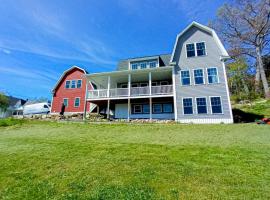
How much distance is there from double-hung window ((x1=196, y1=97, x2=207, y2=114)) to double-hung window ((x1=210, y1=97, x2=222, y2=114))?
2.15 feet

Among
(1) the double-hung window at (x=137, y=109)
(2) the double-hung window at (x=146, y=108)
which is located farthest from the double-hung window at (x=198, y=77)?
(1) the double-hung window at (x=137, y=109)

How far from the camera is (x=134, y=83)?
2311cm

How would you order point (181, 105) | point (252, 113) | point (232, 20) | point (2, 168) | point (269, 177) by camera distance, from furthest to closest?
point (232, 20) < point (252, 113) < point (181, 105) < point (2, 168) < point (269, 177)

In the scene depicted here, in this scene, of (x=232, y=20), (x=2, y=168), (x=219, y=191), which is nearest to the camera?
(x=219, y=191)

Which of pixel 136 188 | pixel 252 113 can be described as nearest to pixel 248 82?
pixel 252 113

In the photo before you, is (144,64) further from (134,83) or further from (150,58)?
(134,83)

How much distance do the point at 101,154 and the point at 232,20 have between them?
28.3m

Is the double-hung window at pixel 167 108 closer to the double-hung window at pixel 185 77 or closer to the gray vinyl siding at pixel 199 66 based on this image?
the gray vinyl siding at pixel 199 66

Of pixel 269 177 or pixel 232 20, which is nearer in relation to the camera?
pixel 269 177

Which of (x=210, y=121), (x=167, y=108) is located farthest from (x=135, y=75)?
(x=210, y=121)

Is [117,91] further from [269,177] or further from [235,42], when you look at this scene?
[235,42]

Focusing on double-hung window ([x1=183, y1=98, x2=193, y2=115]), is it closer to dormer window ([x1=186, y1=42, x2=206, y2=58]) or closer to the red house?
dormer window ([x1=186, y1=42, x2=206, y2=58])

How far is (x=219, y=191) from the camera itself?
386 centimetres

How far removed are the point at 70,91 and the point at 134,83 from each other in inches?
412
